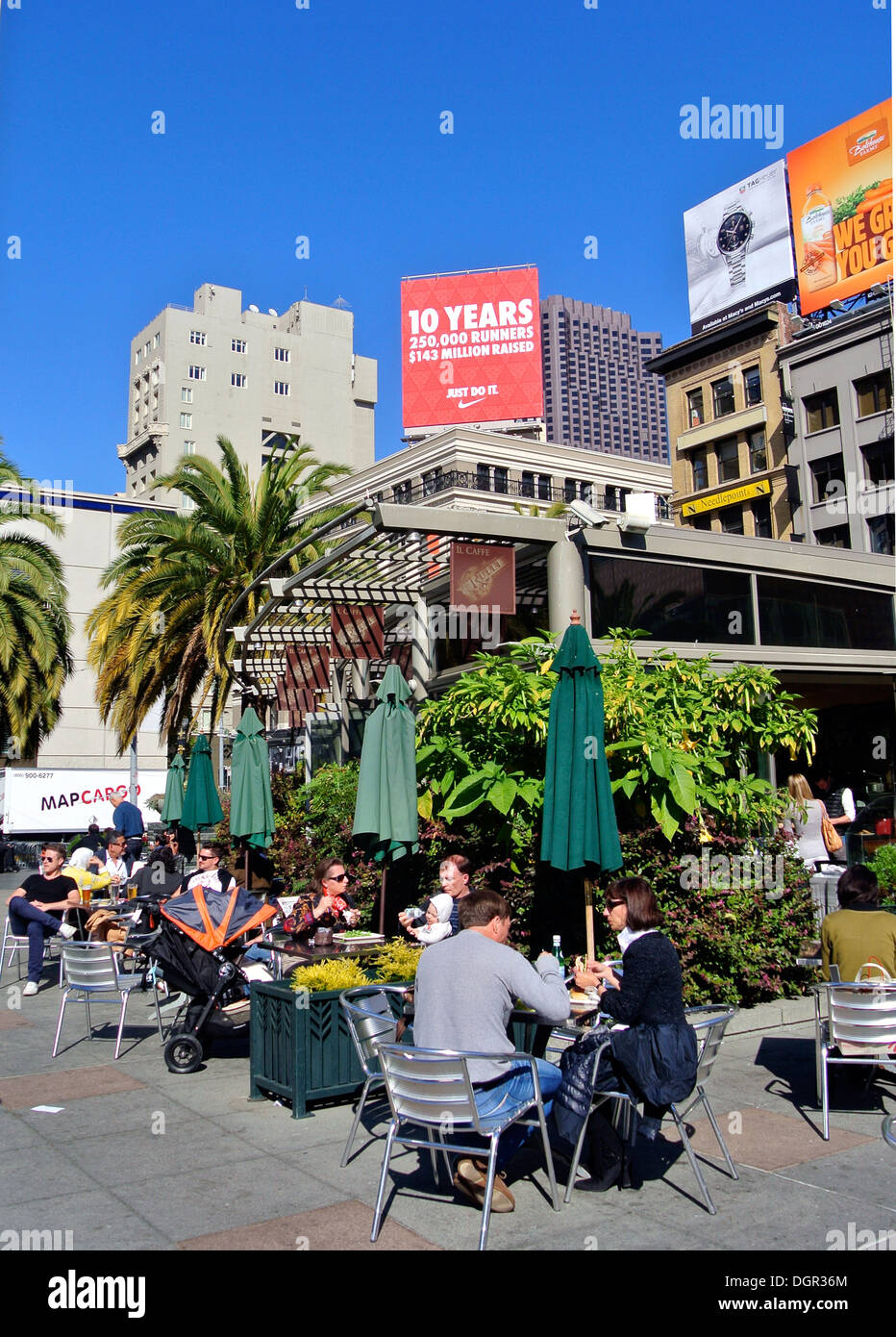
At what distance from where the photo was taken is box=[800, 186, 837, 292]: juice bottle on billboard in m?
46.5

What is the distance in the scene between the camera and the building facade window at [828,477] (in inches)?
1829

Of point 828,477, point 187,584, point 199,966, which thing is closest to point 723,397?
point 828,477

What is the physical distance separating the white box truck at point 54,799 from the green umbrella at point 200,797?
1686 centimetres

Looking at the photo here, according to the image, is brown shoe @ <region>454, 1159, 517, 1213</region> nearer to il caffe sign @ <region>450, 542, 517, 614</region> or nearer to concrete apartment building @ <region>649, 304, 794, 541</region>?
il caffe sign @ <region>450, 542, 517, 614</region>

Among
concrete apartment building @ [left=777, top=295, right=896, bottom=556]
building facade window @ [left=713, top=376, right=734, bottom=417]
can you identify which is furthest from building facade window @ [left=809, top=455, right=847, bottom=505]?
building facade window @ [left=713, top=376, right=734, bottom=417]

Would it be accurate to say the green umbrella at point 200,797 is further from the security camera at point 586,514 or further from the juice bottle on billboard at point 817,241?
the juice bottle on billboard at point 817,241

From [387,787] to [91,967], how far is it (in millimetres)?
2756

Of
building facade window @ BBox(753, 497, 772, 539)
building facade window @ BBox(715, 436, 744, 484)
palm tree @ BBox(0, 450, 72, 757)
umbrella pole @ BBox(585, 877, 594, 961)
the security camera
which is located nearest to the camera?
umbrella pole @ BBox(585, 877, 594, 961)

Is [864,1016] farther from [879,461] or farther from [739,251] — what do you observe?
[739,251]

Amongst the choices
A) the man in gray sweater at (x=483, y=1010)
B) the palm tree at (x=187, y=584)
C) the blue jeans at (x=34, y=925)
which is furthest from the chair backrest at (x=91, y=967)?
the palm tree at (x=187, y=584)

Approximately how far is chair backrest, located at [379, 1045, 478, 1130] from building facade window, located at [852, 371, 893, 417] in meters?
44.8
